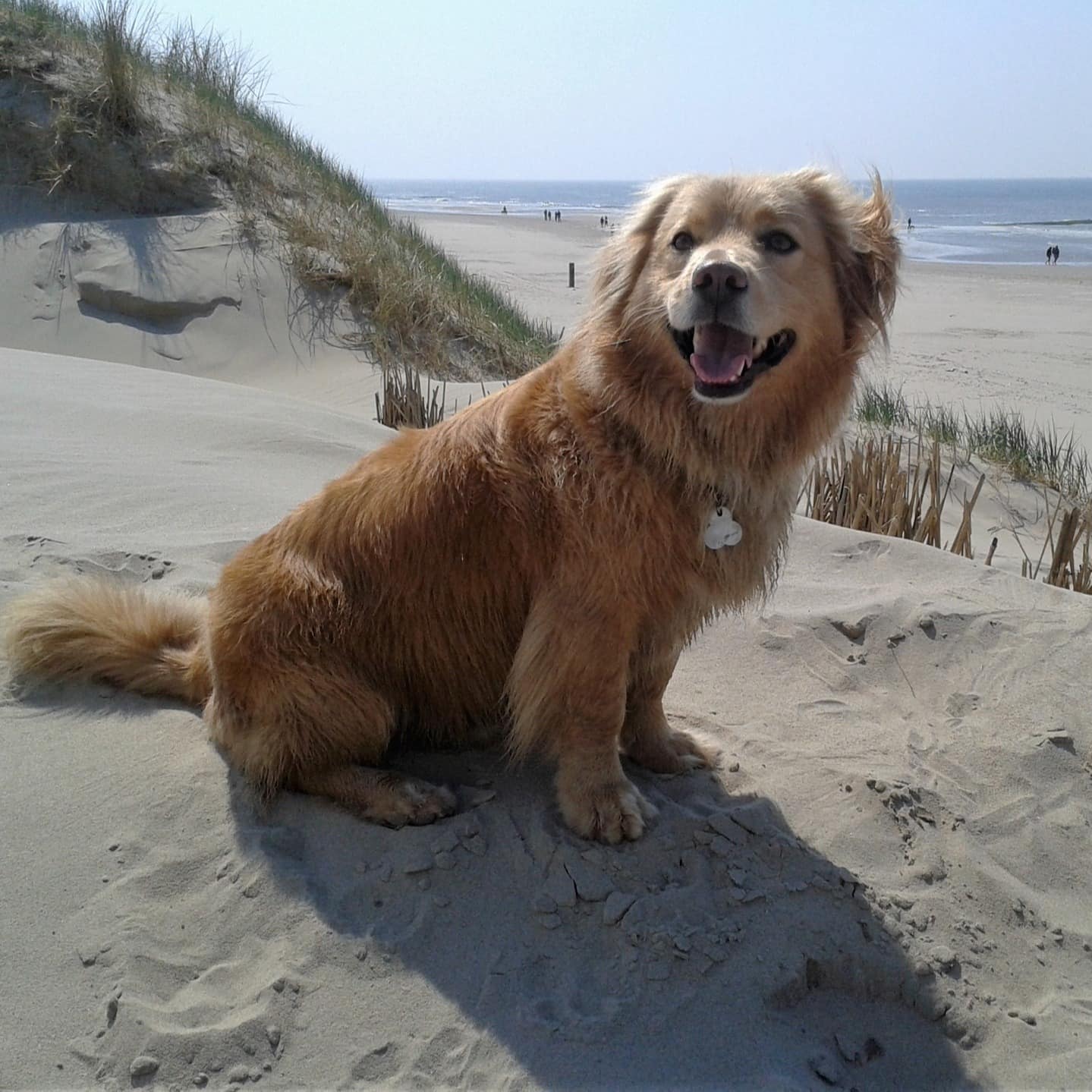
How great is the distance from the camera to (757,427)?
2.77 metres

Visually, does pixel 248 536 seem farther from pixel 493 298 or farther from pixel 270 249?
pixel 493 298

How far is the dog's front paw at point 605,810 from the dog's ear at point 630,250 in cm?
150

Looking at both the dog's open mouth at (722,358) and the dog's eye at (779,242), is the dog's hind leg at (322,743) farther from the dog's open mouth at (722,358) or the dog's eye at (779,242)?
the dog's eye at (779,242)

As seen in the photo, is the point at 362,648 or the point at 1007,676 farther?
the point at 1007,676

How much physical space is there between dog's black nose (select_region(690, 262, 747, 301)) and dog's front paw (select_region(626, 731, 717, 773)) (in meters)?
1.52

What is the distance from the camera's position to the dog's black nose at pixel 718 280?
2447mm

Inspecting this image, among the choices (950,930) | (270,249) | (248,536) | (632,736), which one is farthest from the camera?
(270,249)

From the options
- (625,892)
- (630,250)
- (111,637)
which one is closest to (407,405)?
(111,637)

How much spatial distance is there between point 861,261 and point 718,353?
2.25 feet

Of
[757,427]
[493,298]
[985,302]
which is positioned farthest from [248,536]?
[985,302]

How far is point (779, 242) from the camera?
8.98 feet

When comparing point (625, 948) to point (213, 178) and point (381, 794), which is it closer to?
point (381, 794)

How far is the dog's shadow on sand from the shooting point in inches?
83.5

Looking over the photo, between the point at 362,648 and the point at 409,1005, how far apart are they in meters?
1.08
